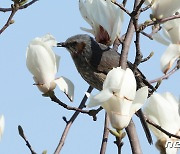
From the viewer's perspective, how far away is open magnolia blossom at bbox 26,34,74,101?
2.42 meters

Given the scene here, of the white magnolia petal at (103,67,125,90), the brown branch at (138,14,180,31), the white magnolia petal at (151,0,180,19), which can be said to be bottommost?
the white magnolia petal at (103,67,125,90)

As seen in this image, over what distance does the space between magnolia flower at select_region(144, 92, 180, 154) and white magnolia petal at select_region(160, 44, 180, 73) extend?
0.23 m

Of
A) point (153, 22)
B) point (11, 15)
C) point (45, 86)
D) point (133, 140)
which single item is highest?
point (11, 15)

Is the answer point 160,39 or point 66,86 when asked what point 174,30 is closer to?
point 160,39

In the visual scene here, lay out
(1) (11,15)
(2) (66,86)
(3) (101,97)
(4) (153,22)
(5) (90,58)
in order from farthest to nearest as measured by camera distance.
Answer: (5) (90,58) → (1) (11,15) → (4) (153,22) → (2) (66,86) → (3) (101,97)

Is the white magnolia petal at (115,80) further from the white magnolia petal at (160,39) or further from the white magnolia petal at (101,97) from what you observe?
the white magnolia petal at (160,39)

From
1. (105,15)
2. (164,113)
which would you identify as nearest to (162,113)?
(164,113)

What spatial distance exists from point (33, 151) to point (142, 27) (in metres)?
0.80

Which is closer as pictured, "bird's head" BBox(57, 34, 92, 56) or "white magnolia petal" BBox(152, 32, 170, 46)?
"white magnolia petal" BBox(152, 32, 170, 46)

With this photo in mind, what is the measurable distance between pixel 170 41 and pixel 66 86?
635mm

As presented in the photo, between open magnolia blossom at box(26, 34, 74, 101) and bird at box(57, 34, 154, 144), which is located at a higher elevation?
open magnolia blossom at box(26, 34, 74, 101)

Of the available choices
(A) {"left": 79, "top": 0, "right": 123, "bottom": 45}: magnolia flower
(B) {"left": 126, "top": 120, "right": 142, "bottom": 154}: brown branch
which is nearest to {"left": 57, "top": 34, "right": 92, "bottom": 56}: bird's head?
(A) {"left": 79, "top": 0, "right": 123, "bottom": 45}: magnolia flower

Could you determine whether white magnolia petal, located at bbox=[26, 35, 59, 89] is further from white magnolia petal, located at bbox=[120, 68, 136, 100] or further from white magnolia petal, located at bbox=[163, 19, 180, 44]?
white magnolia petal, located at bbox=[163, 19, 180, 44]

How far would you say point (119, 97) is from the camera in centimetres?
216
